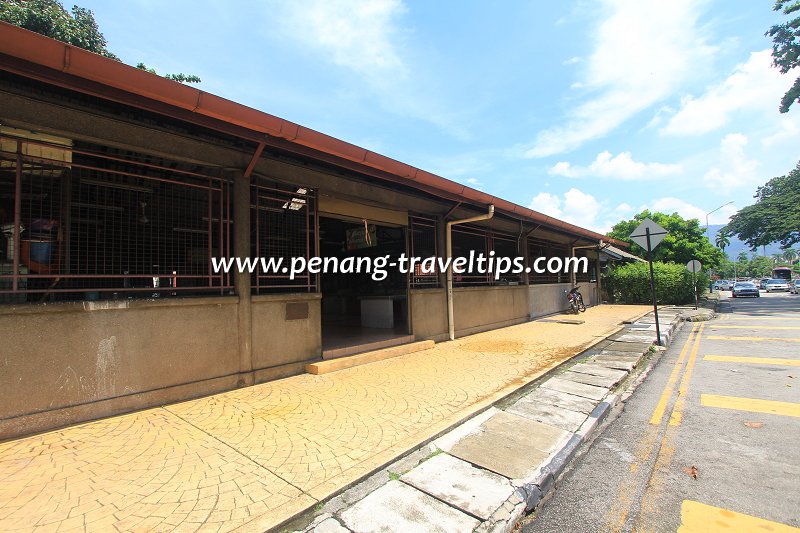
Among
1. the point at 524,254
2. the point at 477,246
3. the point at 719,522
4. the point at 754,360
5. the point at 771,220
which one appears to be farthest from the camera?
the point at 771,220

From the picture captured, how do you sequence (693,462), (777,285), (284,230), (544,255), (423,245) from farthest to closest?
(777,285) < (544,255) < (423,245) < (284,230) < (693,462)

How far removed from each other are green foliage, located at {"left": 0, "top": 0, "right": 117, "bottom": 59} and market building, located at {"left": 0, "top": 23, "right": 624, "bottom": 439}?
13590 millimetres

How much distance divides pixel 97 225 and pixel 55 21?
15.8 metres

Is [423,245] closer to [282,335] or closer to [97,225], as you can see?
[282,335]

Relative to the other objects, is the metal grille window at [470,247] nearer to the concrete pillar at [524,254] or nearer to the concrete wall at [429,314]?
the concrete wall at [429,314]

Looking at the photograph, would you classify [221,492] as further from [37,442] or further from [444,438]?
[37,442]

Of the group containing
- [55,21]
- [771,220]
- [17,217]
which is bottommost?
[17,217]

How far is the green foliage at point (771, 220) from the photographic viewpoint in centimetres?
2280

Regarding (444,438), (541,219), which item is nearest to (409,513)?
(444,438)

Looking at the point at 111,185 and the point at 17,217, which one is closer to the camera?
the point at 17,217

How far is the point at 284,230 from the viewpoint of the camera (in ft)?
20.2

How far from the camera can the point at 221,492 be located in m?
2.65

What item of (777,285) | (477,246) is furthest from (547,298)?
(777,285)

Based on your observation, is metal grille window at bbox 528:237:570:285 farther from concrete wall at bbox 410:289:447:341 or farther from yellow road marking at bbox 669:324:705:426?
yellow road marking at bbox 669:324:705:426
